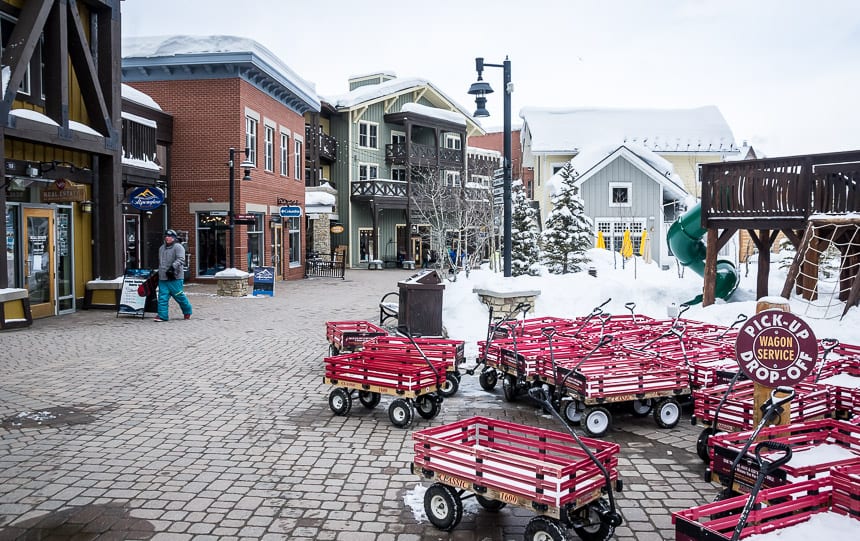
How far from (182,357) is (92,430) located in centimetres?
389

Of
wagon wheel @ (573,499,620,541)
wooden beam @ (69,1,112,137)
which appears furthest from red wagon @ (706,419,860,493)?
wooden beam @ (69,1,112,137)

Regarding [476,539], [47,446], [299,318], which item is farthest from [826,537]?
[299,318]

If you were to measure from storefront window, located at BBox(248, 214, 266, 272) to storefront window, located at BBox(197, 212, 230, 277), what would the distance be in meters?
0.96

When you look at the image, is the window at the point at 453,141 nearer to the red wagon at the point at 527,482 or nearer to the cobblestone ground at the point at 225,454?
the cobblestone ground at the point at 225,454

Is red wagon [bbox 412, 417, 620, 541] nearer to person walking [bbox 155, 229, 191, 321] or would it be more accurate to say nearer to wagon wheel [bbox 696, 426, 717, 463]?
wagon wheel [bbox 696, 426, 717, 463]

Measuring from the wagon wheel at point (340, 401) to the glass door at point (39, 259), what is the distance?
9.92 meters

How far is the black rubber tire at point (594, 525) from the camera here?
4445mm

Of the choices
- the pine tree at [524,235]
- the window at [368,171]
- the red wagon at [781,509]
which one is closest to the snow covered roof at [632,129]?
the window at [368,171]

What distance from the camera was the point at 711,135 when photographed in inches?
1460

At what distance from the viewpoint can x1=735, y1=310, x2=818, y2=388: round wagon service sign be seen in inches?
189

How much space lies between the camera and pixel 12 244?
14.1 metres

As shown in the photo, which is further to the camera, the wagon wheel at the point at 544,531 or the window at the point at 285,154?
the window at the point at 285,154

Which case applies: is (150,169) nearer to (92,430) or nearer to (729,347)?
(92,430)

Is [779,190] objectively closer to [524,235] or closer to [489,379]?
[489,379]
